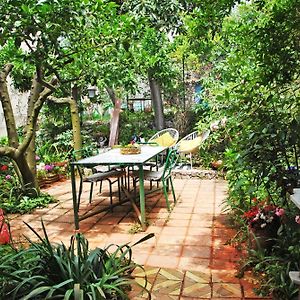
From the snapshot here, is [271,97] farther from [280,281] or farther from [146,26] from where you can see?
[146,26]

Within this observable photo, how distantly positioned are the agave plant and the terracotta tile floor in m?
0.25

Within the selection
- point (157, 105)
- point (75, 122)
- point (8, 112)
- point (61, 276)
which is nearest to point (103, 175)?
point (8, 112)

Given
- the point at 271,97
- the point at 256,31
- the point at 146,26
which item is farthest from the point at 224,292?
the point at 146,26

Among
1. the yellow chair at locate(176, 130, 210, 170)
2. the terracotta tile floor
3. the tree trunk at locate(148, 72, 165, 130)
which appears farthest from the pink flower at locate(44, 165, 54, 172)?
the tree trunk at locate(148, 72, 165, 130)

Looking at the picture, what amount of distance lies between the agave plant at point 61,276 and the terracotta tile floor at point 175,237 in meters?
0.25

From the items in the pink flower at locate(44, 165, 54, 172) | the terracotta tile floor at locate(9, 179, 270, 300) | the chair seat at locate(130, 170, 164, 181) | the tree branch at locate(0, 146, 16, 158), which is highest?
the tree branch at locate(0, 146, 16, 158)

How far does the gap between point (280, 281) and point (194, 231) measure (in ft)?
4.07

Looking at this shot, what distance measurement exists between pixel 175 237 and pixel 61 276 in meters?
1.36

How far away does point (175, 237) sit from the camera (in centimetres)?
294

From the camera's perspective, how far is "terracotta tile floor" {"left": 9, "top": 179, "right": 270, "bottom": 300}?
6.73ft

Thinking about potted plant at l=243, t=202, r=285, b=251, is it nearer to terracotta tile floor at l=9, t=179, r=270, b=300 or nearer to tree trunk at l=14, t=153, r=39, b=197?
terracotta tile floor at l=9, t=179, r=270, b=300

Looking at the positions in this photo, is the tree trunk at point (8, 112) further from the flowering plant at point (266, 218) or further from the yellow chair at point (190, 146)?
the flowering plant at point (266, 218)

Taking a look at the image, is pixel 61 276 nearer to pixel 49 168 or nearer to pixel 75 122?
pixel 49 168

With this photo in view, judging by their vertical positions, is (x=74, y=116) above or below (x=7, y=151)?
above
